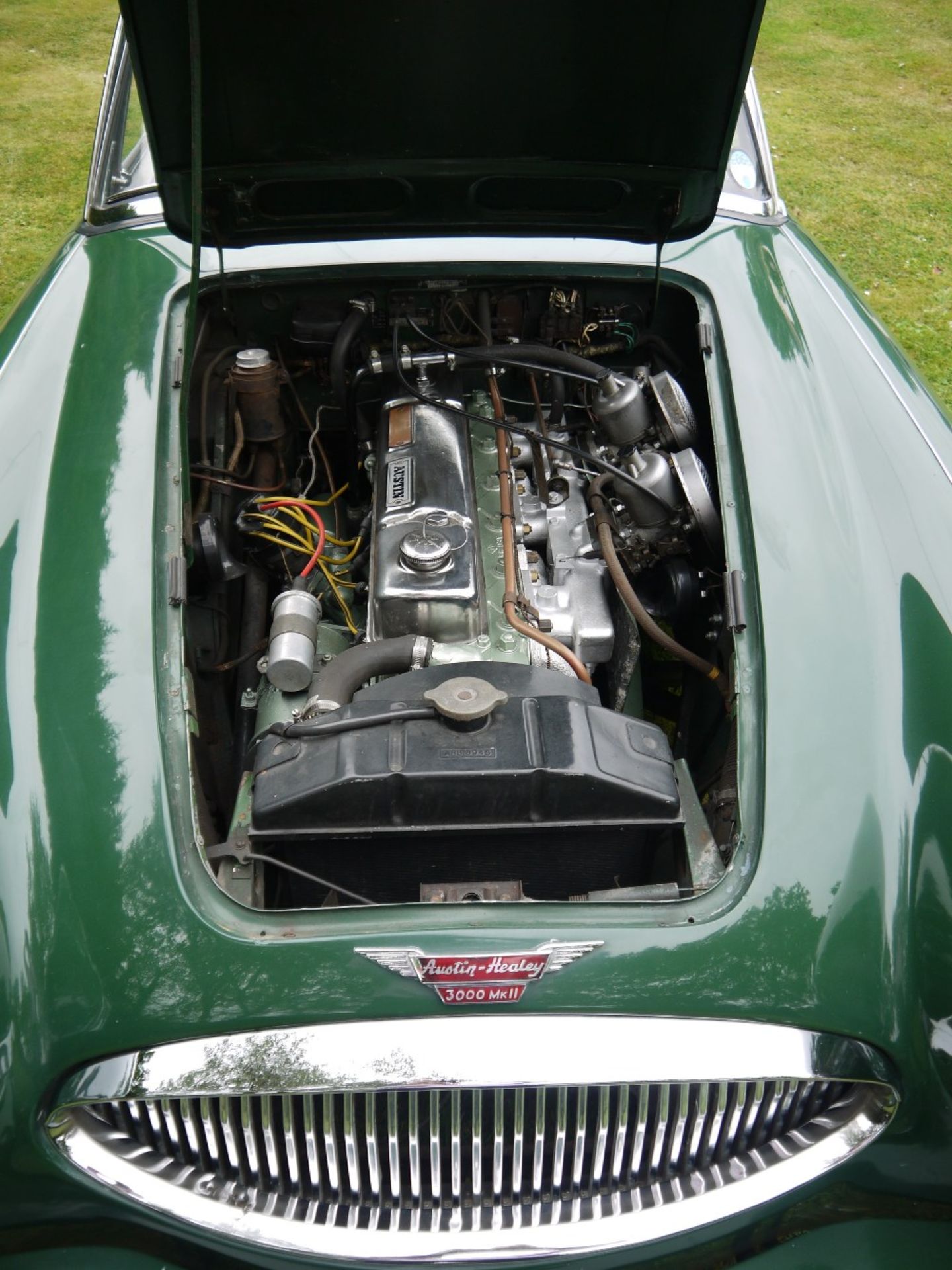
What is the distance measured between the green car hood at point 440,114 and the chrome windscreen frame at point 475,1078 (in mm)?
1401

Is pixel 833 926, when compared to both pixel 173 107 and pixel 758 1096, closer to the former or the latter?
pixel 758 1096

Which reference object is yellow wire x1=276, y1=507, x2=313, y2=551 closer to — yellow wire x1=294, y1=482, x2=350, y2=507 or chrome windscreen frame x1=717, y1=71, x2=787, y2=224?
yellow wire x1=294, y1=482, x2=350, y2=507

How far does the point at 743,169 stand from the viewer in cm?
283

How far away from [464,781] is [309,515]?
1068 mm

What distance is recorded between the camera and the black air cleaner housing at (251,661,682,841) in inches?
57.4

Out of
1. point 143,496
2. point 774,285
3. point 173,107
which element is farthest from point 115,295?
point 774,285

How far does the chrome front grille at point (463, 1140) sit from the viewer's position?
4.41ft

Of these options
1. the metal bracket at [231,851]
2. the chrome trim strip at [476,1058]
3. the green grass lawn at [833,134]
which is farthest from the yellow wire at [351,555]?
the green grass lawn at [833,134]

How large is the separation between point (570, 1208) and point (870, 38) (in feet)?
30.5

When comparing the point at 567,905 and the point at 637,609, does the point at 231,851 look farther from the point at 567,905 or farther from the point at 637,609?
the point at 637,609

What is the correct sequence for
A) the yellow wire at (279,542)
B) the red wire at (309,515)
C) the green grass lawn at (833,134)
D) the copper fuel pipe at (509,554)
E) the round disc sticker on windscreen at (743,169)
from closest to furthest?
1. the copper fuel pipe at (509,554)
2. the red wire at (309,515)
3. the yellow wire at (279,542)
4. the round disc sticker on windscreen at (743,169)
5. the green grass lawn at (833,134)

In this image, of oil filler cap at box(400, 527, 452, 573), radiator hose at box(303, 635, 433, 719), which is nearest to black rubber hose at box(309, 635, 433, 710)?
radiator hose at box(303, 635, 433, 719)

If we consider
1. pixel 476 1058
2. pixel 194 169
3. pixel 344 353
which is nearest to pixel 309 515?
pixel 344 353

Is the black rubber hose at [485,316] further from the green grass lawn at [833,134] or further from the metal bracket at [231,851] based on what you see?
the green grass lawn at [833,134]
